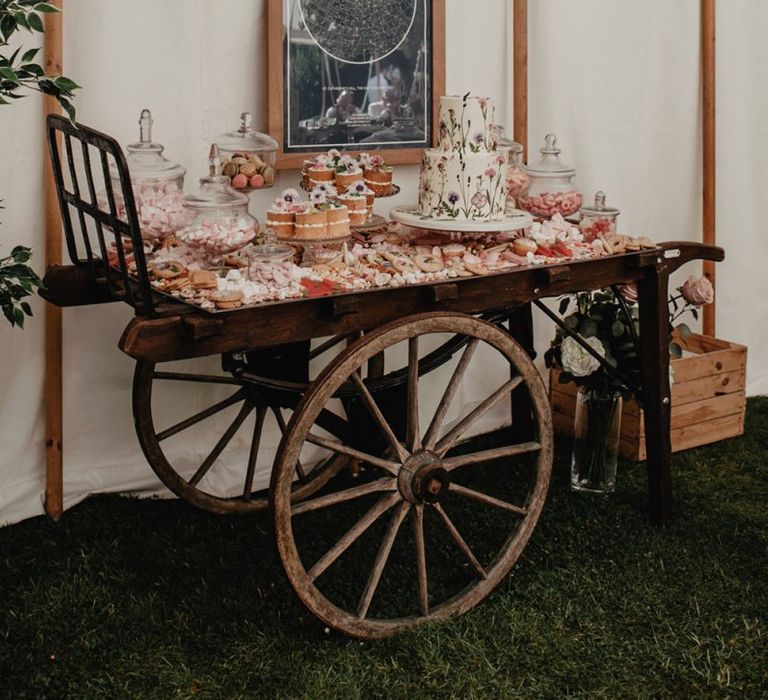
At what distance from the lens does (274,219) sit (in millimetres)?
2246

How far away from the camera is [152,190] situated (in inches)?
89.4

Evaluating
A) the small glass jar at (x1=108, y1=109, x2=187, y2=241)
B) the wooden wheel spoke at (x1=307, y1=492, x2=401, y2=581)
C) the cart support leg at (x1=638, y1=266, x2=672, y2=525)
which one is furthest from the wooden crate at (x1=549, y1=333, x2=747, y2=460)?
the small glass jar at (x1=108, y1=109, x2=187, y2=241)

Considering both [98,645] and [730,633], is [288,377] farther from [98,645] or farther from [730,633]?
[730,633]

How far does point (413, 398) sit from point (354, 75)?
122cm

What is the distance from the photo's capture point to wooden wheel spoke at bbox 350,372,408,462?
215cm

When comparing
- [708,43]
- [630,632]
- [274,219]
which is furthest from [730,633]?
[708,43]

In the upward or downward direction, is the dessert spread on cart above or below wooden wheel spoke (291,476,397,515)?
above

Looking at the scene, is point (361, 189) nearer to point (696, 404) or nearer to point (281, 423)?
point (281, 423)

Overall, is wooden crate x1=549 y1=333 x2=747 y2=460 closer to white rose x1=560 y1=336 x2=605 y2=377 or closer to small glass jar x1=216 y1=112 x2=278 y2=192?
white rose x1=560 y1=336 x2=605 y2=377

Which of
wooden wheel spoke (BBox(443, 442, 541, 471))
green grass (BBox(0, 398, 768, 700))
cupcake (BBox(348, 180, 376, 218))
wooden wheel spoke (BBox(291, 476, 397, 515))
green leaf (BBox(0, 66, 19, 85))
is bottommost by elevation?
green grass (BBox(0, 398, 768, 700))

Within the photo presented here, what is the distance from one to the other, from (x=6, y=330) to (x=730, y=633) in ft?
6.52

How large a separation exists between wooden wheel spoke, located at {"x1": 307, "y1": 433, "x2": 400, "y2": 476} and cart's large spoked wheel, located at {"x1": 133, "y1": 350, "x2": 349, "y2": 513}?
52cm

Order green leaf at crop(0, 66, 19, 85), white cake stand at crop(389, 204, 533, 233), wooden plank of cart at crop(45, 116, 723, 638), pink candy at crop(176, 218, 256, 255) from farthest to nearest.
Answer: white cake stand at crop(389, 204, 533, 233) → pink candy at crop(176, 218, 256, 255) → wooden plank of cart at crop(45, 116, 723, 638) → green leaf at crop(0, 66, 19, 85)

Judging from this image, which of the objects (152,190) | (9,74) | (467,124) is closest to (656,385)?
(467,124)
